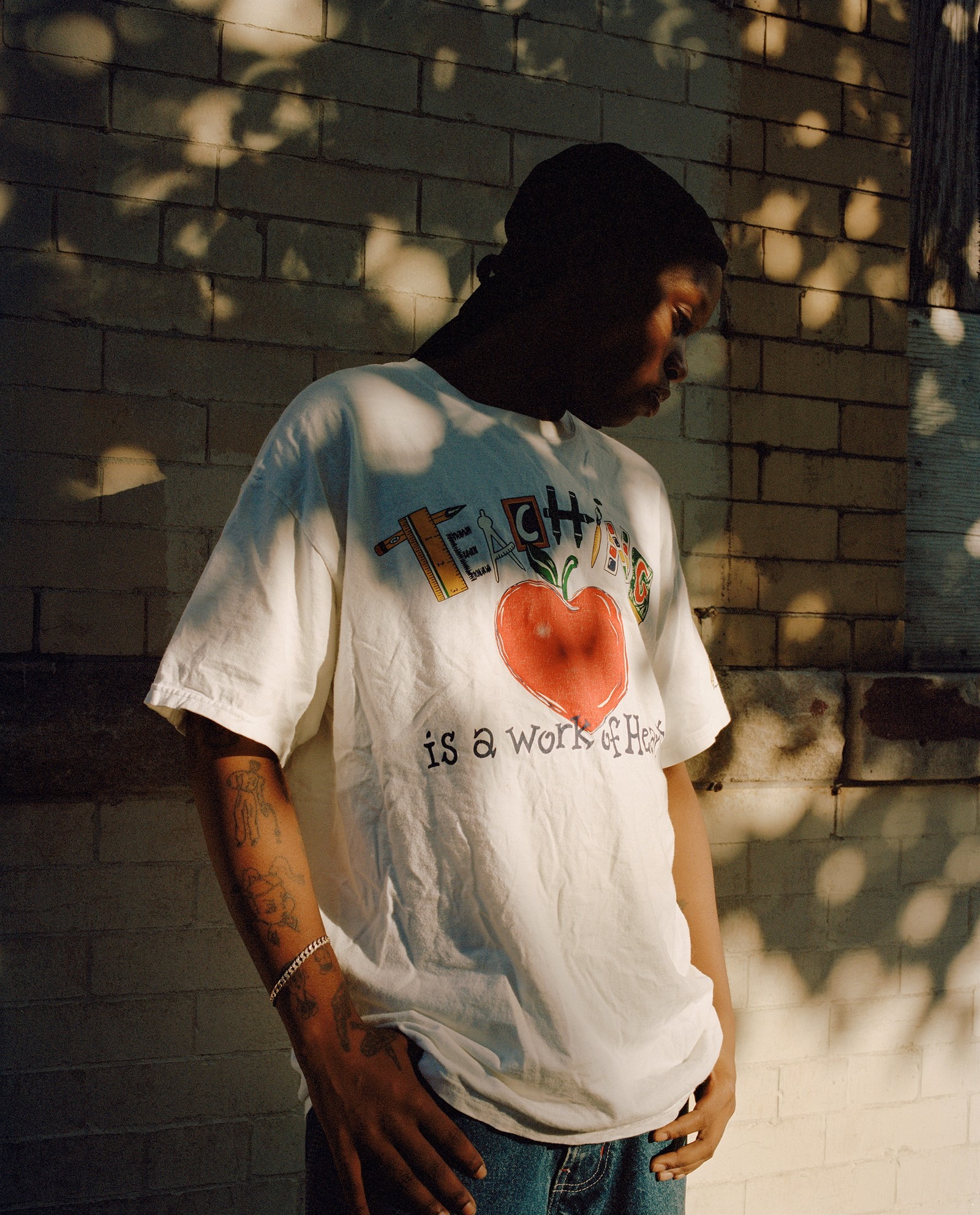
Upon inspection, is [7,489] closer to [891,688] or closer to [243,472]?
[243,472]

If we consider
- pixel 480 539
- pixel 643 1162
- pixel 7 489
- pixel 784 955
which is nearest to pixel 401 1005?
pixel 643 1162

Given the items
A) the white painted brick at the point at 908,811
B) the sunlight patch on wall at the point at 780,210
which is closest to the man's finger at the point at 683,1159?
the white painted brick at the point at 908,811

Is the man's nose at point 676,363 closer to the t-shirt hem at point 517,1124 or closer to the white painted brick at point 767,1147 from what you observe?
the t-shirt hem at point 517,1124

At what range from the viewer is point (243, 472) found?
8.45 ft

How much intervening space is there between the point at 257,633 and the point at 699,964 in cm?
111

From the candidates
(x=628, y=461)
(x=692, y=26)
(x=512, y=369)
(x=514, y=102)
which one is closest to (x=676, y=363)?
(x=628, y=461)

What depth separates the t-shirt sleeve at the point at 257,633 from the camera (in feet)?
4.21

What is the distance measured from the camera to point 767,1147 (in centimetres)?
298

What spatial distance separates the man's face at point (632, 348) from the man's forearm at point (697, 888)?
0.75 m

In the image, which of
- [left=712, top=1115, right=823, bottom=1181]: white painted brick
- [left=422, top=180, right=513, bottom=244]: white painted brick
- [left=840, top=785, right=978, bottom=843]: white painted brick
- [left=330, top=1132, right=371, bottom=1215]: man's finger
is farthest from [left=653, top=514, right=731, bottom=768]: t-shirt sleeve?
[left=712, top=1115, right=823, bottom=1181]: white painted brick

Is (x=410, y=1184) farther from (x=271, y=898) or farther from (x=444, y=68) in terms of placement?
(x=444, y=68)

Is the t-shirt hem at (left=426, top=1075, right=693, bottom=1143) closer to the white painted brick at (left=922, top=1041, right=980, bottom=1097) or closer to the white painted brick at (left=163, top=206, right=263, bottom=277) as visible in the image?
the white painted brick at (left=163, top=206, right=263, bottom=277)

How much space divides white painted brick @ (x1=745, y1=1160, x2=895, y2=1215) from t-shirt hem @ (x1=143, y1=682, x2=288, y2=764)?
2632mm

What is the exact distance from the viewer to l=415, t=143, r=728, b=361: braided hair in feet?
Answer: 5.64
